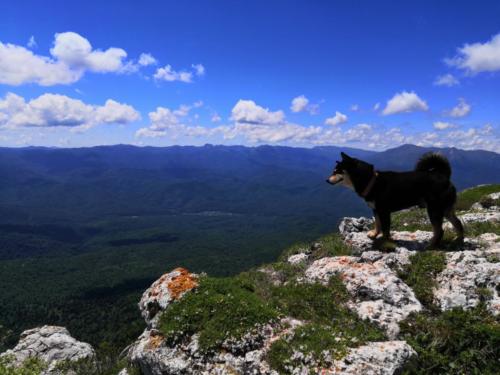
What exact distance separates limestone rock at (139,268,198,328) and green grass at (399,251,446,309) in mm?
5758

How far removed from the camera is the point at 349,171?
38.3 ft

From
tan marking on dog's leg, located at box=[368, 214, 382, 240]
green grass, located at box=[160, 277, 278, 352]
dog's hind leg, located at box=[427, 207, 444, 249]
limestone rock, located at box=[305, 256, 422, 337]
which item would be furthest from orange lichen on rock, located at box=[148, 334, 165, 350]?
dog's hind leg, located at box=[427, 207, 444, 249]

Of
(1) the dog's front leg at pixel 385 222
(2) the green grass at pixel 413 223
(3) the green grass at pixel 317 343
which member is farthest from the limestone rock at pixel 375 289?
(2) the green grass at pixel 413 223

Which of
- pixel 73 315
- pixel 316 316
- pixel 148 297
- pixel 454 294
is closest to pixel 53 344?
pixel 148 297

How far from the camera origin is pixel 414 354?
7215 millimetres

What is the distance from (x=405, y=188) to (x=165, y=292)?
7693 mm

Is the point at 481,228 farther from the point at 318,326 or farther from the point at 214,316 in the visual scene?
the point at 214,316

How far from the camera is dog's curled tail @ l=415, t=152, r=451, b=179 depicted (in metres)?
11.7

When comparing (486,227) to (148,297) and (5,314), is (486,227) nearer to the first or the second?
(148,297)

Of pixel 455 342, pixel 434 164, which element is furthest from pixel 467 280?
pixel 434 164

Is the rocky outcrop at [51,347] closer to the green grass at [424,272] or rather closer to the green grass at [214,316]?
the green grass at [214,316]

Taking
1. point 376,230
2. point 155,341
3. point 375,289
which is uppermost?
point 376,230

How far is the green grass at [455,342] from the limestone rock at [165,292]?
5670 mm

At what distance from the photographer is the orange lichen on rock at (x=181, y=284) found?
10.5 meters
